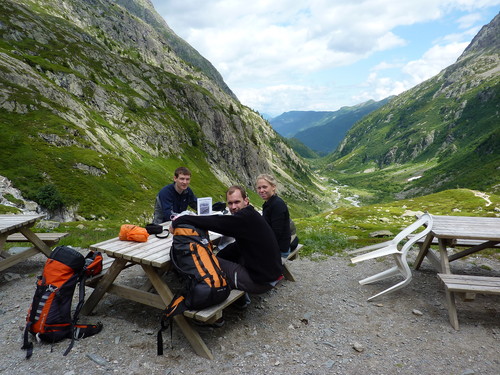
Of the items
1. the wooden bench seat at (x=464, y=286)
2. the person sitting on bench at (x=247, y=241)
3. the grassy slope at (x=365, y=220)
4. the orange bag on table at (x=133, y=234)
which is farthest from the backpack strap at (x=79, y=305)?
the grassy slope at (x=365, y=220)

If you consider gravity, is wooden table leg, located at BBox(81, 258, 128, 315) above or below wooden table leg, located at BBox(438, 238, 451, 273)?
above

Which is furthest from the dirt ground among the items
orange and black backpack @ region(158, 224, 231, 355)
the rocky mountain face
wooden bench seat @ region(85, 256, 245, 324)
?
the rocky mountain face

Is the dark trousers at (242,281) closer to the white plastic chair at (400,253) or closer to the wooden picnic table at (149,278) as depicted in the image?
the wooden picnic table at (149,278)

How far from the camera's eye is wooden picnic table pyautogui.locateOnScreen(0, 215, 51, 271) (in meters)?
9.76

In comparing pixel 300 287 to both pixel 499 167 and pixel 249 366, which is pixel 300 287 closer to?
pixel 249 366

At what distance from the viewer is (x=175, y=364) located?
618 centimetres

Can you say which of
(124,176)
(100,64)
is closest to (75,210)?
(124,176)

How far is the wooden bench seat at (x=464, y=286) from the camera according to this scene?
7324 millimetres

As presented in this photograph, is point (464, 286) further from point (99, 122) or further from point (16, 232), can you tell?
point (99, 122)

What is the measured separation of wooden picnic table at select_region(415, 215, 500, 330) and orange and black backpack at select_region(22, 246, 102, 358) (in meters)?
9.14

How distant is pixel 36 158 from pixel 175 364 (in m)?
46.0

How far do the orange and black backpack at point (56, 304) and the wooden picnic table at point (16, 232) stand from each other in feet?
14.2

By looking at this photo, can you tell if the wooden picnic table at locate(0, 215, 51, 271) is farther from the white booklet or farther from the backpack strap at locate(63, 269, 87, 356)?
the white booklet

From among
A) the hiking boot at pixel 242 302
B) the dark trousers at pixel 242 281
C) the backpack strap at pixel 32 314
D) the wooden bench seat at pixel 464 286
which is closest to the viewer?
the backpack strap at pixel 32 314
